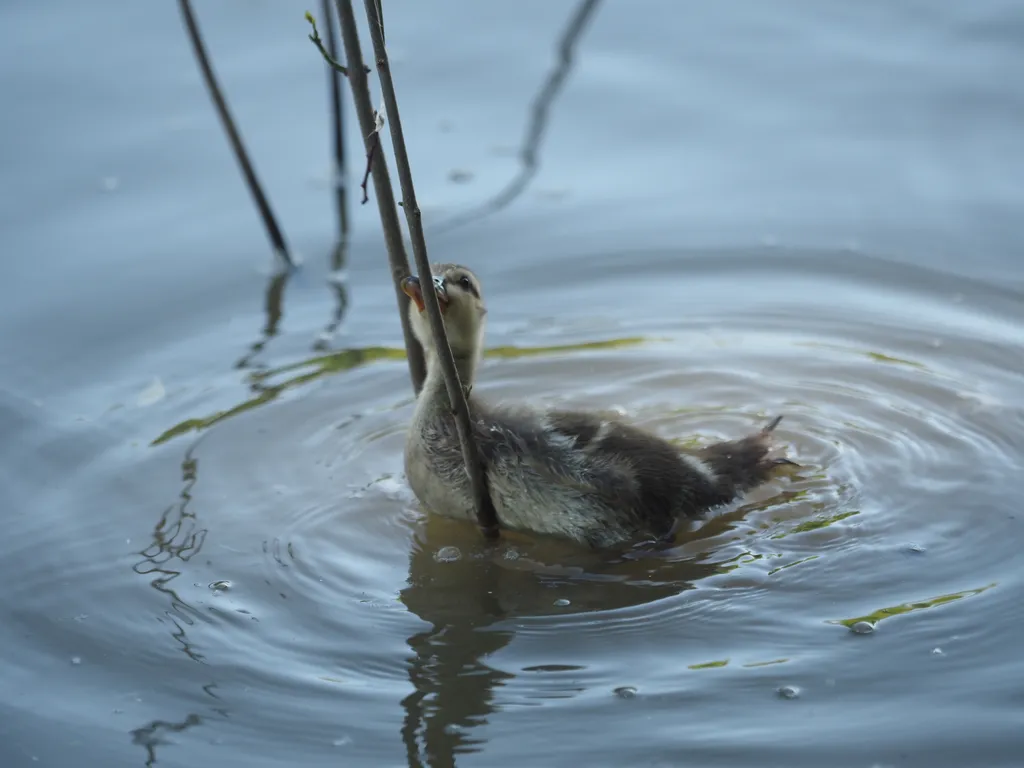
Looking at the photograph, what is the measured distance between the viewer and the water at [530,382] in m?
3.63

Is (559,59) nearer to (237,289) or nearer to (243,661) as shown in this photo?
(237,289)

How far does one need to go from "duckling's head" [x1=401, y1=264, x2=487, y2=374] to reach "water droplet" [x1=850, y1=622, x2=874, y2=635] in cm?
160

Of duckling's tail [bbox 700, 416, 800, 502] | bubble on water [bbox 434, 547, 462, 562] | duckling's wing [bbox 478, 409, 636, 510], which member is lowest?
bubble on water [bbox 434, 547, 462, 562]

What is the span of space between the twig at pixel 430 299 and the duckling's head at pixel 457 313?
40 centimetres

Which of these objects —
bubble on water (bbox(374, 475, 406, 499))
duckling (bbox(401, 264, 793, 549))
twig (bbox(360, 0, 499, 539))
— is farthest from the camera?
bubble on water (bbox(374, 475, 406, 499))

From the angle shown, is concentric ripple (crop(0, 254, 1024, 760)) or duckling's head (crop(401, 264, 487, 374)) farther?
duckling's head (crop(401, 264, 487, 374))

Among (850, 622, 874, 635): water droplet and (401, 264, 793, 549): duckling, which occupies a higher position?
(401, 264, 793, 549): duckling

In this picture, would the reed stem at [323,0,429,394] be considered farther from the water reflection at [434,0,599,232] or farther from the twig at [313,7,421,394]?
the water reflection at [434,0,599,232]

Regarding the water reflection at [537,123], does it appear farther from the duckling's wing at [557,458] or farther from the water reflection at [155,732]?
the water reflection at [155,732]

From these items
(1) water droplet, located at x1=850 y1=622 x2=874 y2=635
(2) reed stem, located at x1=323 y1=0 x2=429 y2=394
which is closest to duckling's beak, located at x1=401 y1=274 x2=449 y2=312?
(2) reed stem, located at x1=323 y1=0 x2=429 y2=394

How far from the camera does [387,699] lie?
3.66 m

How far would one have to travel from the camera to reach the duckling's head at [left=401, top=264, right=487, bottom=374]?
4.36 metres

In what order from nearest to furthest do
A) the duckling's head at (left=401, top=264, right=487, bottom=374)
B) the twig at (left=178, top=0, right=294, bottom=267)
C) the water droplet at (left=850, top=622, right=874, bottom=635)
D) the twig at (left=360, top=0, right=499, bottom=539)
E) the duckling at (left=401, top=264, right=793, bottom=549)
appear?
the twig at (left=360, top=0, right=499, bottom=539), the water droplet at (left=850, top=622, right=874, bottom=635), the duckling at (left=401, top=264, right=793, bottom=549), the duckling's head at (left=401, top=264, right=487, bottom=374), the twig at (left=178, top=0, right=294, bottom=267)

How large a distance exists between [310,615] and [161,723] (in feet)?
1.95
